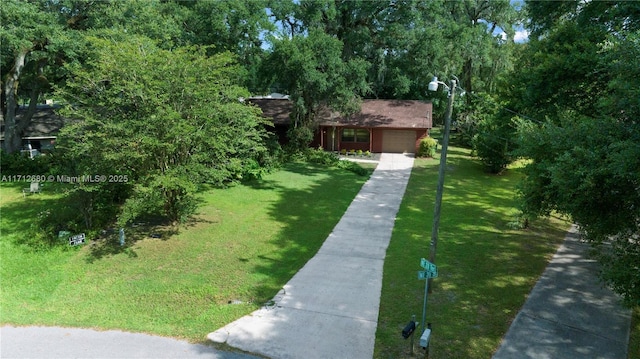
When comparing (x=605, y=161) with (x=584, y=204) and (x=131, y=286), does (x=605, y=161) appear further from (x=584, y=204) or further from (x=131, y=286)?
(x=131, y=286)

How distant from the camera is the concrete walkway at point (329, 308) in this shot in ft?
27.8

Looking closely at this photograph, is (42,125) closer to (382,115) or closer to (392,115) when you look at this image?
(382,115)

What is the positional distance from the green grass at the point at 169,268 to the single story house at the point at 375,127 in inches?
494

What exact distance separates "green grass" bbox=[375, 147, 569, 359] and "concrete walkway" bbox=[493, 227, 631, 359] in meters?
0.30

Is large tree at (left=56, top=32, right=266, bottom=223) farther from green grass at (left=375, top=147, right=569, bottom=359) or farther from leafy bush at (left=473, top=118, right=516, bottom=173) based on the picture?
leafy bush at (left=473, top=118, right=516, bottom=173)

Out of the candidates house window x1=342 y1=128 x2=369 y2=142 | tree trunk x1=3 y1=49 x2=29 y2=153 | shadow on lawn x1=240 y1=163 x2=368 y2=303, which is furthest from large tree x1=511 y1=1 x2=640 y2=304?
tree trunk x1=3 y1=49 x2=29 y2=153

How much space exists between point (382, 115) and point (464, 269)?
65.7 feet

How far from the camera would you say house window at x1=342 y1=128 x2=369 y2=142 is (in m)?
30.6

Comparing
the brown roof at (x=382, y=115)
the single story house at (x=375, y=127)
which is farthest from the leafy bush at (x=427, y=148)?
the brown roof at (x=382, y=115)

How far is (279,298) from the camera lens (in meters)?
10.5

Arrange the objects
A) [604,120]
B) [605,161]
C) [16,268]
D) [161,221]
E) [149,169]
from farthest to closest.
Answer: [161,221], [149,169], [16,268], [604,120], [605,161]

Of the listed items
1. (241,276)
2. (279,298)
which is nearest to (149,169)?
(241,276)

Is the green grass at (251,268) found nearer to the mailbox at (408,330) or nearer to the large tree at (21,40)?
the mailbox at (408,330)

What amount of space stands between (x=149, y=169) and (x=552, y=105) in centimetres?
1380
